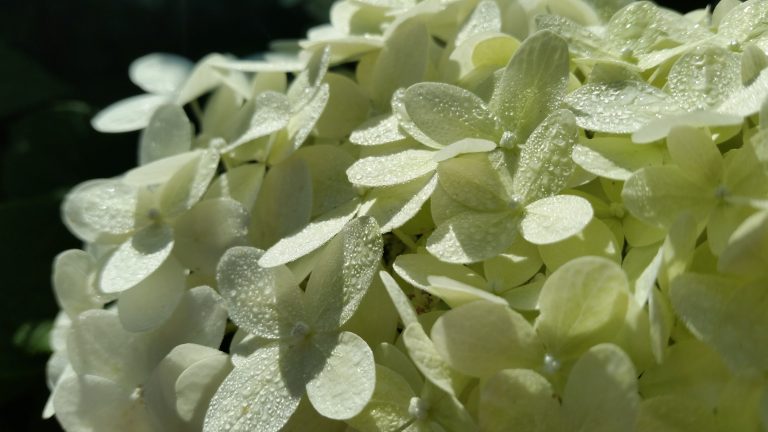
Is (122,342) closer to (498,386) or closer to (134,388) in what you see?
(134,388)

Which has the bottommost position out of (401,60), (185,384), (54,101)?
(54,101)

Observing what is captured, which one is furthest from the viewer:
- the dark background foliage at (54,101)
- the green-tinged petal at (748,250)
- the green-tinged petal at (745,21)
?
the dark background foliage at (54,101)

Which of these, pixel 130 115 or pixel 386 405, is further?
pixel 130 115

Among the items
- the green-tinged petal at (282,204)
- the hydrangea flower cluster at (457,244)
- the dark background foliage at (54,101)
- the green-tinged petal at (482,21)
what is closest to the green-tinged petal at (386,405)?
the hydrangea flower cluster at (457,244)

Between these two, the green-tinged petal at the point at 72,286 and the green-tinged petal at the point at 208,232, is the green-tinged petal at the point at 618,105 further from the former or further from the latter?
the green-tinged petal at the point at 72,286

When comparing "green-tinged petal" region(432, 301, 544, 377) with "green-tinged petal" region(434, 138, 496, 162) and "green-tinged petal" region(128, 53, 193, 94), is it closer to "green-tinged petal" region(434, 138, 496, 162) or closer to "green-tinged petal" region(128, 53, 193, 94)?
"green-tinged petal" region(434, 138, 496, 162)

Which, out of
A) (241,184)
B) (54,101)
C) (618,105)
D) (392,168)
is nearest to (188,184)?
(241,184)

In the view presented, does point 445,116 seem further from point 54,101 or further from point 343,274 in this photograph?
point 54,101
